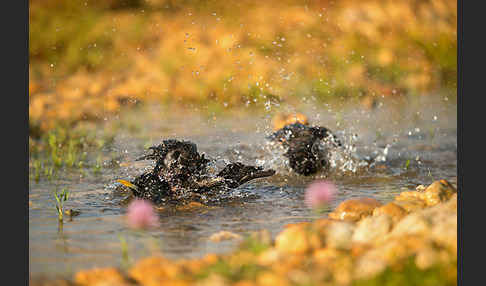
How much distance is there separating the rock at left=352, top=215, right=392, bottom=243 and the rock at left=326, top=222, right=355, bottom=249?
0.12ft

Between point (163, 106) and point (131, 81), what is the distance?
2.95ft

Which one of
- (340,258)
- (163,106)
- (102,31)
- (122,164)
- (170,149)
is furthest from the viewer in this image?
(102,31)

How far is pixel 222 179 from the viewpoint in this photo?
5.61m

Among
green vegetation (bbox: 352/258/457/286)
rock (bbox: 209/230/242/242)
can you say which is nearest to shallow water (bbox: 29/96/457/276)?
rock (bbox: 209/230/242/242)

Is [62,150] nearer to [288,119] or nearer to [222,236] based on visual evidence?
[288,119]

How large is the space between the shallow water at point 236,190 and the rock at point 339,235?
689 mm

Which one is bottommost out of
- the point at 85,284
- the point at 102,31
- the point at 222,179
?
the point at 85,284

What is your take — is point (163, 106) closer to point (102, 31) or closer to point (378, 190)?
point (102, 31)

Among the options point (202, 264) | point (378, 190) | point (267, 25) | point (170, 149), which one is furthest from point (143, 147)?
point (267, 25)

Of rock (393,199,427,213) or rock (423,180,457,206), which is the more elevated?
rock (423,180,457,206)

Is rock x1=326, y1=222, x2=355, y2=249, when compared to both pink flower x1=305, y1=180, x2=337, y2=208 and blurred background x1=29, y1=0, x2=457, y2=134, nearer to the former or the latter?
pink flower x1=305, y1=180, x2=337, y2=208

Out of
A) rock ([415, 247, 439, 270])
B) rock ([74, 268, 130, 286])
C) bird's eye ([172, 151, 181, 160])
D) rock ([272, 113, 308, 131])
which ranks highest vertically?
rock ([272, 113, 308, 131])

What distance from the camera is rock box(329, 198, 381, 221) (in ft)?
15.5

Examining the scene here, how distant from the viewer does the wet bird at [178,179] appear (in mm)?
5445
